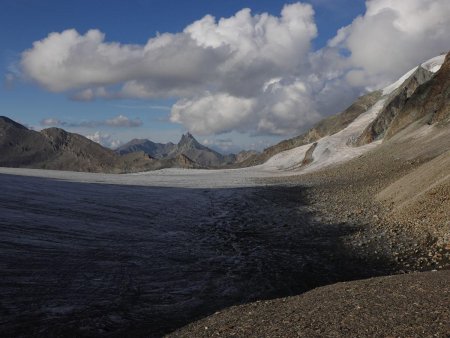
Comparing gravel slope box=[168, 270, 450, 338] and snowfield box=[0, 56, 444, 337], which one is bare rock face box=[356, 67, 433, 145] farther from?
gravel slope box=[168, 270, 450, 338]

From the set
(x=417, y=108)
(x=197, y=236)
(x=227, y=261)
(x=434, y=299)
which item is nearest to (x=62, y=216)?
(x=197, y=236)

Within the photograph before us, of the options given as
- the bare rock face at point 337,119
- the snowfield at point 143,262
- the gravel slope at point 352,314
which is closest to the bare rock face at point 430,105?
the snowfield at point 143,262

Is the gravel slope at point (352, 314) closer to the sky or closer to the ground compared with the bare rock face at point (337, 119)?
closer to the ground

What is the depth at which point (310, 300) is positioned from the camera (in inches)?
566

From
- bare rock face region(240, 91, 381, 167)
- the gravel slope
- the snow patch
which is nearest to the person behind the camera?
the gravel slope

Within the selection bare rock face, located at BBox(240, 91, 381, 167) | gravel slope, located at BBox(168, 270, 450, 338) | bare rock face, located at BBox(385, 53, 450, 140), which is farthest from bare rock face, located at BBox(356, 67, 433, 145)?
gravel slope, located at BBox(168, 270, 450, 338)

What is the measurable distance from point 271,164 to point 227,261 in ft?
423

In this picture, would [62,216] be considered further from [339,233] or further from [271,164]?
[271,164]

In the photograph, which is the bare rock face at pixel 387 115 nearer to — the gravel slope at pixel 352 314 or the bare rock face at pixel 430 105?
the bare rock face at pixel 430 105

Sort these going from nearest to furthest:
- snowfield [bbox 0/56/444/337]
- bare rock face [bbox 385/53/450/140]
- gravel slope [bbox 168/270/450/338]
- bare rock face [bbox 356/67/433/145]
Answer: gravel slope [bbox 168/270/450/338]
snowfield [bbox 0/56/444/337]
bare rock face [bbox 385/53/450/140]
bare rock face [bbox 356/67/433/145]

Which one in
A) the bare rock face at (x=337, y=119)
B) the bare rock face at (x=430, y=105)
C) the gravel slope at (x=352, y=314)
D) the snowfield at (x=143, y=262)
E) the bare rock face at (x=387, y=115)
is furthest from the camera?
the bare rock face at (x=337, y=119)

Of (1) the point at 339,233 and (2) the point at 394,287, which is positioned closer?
(2) the point at 394,287

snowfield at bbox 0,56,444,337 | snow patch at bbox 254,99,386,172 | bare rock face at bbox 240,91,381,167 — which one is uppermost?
bare rock face at bbox 240,91,381,167

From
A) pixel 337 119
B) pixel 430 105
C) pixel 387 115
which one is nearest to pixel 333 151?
pixel 387 115
